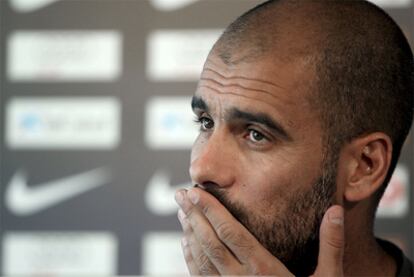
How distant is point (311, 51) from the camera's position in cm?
93

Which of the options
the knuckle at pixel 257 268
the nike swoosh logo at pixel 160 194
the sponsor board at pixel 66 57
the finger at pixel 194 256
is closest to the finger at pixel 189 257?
the finger at pixel 194 256

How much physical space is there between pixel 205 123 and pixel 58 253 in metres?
1.37

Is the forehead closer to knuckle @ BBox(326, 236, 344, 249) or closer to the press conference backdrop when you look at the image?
knuckle @ BBox(326, 236, 344, 249)

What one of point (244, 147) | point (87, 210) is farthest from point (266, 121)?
point (87, 210)

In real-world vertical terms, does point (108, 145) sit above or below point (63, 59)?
below

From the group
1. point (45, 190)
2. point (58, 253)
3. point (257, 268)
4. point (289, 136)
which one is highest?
point (289, 136)

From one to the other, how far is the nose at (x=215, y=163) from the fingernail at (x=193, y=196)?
0.06ft

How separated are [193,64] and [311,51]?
122 centimetres

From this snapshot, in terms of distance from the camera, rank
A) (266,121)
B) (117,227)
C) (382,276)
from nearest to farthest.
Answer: (266,121) → (382,276) → (117,227)

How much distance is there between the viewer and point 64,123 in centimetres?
214

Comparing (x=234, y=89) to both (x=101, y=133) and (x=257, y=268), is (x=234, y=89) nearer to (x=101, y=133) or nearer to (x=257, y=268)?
(x=257, y=268)

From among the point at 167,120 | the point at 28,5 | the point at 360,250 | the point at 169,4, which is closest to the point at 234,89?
the point at 360,250

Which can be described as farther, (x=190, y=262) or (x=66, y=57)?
(x=66, y=57)

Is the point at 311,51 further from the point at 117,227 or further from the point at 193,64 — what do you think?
the point at 117,227
